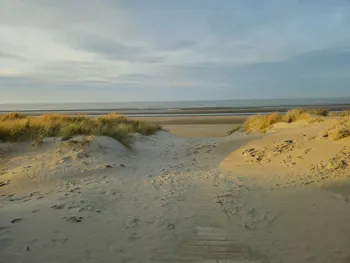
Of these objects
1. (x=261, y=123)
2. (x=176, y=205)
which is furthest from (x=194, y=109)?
(x=176, y=205)

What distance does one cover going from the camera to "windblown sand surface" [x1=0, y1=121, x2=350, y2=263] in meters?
3.72

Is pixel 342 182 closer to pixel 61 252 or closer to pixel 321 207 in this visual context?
pixel 321 207

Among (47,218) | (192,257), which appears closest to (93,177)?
(47,218)

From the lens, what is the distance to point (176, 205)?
521cm

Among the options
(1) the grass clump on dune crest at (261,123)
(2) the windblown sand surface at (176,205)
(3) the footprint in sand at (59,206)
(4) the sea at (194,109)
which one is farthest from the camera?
(4) the sea at (194,109)

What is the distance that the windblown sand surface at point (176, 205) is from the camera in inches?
146

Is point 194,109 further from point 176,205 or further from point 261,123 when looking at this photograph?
point 176,205

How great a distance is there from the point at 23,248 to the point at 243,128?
15472mm

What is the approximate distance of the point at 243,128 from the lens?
59.0 feet

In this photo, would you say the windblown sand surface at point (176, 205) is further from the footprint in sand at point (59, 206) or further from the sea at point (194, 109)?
the sea at point (194, 109)

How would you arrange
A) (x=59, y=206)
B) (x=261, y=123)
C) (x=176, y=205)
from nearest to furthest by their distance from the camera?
(x=59, y=206) → (x=176, y=205) → (x=261, y=123)

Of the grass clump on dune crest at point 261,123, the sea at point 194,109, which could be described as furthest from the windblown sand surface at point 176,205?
the sea at point 194,109

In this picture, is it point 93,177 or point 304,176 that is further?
point 93,177

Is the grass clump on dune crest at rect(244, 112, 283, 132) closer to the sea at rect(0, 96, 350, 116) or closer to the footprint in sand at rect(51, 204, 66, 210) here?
the footprint in sand at rect(51, 204, 66, 210)
